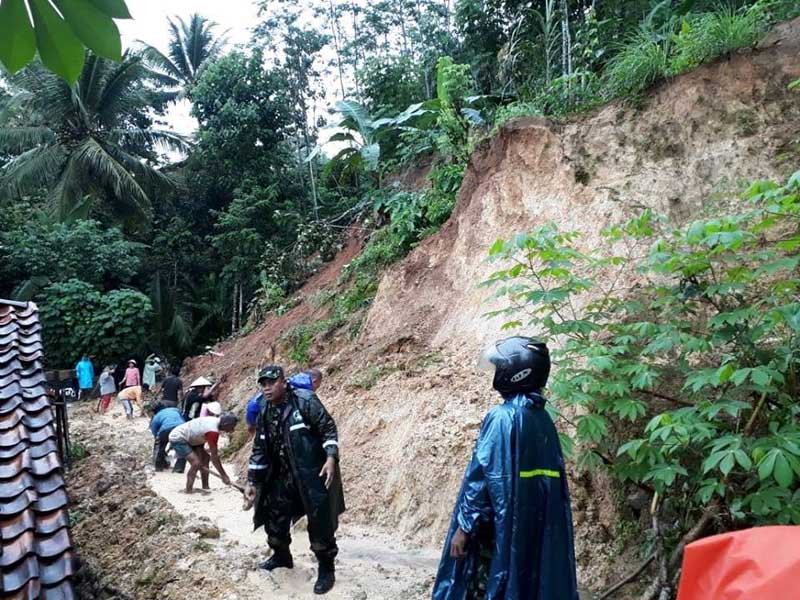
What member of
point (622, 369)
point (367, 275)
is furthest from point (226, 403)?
point (622, 369)

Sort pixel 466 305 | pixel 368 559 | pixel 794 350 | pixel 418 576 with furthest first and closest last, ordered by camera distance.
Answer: pixel 466 305 < pixel 368 559 < pixel 418 576 < pixel 794 350

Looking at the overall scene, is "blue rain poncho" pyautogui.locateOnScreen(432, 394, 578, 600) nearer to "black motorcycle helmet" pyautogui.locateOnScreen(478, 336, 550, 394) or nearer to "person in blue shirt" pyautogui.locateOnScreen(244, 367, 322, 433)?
"black motorcycle helmet" pyautogui.locateOnScreen(478, 336, 550, 394)

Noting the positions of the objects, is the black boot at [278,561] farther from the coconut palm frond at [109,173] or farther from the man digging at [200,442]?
the coconut palm frond at [109,173]

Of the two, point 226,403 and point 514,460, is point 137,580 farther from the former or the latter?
point 226,403

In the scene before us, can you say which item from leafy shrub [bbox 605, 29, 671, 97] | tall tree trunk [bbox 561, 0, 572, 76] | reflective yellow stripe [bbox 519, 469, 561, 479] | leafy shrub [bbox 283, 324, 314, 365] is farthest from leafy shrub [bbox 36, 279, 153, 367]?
reflective yellow stripe [bbox 519, 469, 561, 479]

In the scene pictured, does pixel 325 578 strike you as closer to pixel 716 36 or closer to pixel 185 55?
pixel 716 36

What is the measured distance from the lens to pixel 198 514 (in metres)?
6.42

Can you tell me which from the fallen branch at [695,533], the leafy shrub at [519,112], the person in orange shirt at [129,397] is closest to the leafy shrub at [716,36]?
the leafy shrub at [519,112]

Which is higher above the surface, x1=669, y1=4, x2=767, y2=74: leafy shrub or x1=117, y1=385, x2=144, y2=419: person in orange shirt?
x1=669, y1=4, x2=767, y2=74: leafy shrub

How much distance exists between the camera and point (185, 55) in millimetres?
24781

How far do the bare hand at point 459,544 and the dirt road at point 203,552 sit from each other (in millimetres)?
1839

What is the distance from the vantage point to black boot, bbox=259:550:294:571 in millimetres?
4703

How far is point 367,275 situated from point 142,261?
1295 centimetres

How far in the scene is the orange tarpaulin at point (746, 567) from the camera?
171 centimetres
